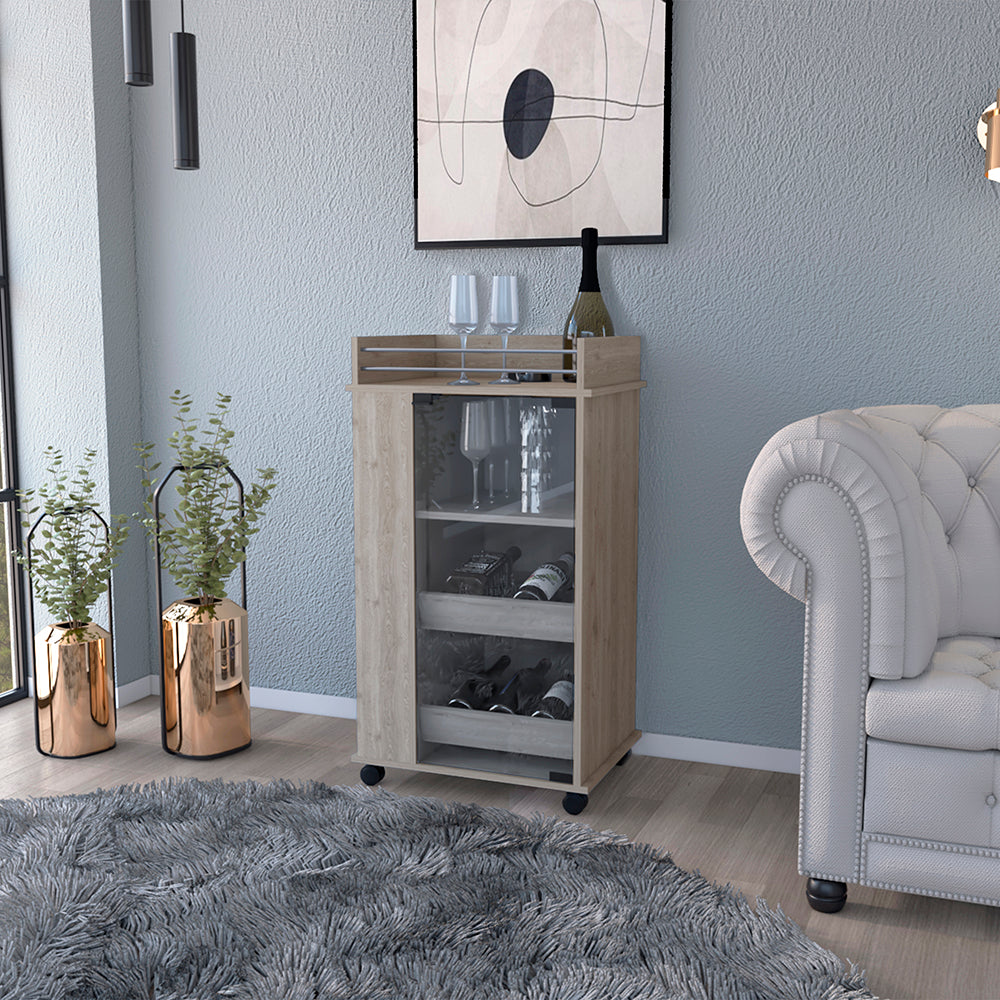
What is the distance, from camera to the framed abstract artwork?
278 centimetres

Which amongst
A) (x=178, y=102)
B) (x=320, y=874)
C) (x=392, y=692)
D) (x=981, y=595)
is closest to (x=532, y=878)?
(x=320, y=874)

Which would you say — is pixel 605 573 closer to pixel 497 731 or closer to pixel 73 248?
pixel 497 731

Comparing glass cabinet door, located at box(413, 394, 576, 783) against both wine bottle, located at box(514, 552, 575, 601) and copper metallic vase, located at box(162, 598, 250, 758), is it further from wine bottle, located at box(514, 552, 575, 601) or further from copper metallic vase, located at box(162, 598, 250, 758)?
copper metallic vase, located at box(162, 598, 250, 758)

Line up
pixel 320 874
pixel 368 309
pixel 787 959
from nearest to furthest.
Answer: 1. pixel 787 959
2. pixel 320 874
3. pixel 368 309

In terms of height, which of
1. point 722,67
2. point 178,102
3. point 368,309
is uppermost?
point 722,67

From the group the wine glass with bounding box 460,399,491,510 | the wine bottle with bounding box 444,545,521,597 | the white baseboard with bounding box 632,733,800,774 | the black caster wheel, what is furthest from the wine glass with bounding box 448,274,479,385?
the black caster wheel

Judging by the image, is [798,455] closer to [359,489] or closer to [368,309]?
[359,489]

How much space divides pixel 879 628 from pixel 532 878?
83 cm

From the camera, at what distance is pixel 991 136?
7.85 ft

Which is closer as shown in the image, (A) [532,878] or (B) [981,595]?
(A) [532,878]

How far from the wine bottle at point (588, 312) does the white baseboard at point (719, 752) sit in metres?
1.02

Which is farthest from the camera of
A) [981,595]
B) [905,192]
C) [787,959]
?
[905,192]

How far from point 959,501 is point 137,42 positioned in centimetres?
183

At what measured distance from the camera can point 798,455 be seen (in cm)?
203
